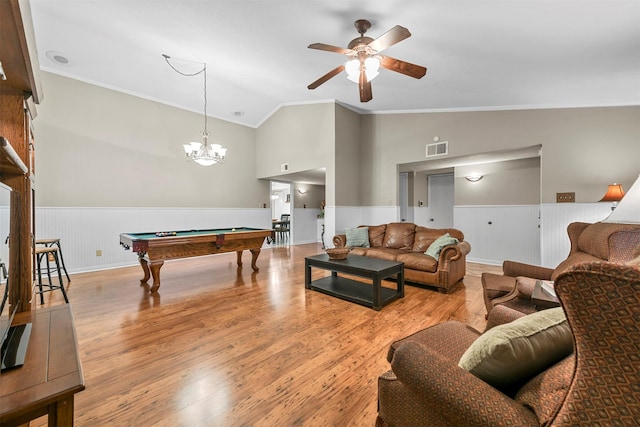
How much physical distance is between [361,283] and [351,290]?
1.27ft

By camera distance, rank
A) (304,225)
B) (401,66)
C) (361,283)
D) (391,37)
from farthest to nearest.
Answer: (304,225)
(361,283)
(401,66)
(391,37)

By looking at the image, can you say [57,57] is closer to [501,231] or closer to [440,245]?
[440,245]

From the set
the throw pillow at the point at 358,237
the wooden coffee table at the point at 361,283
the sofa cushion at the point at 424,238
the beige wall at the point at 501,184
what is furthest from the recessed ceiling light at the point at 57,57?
the beige wall at the point at 501,184

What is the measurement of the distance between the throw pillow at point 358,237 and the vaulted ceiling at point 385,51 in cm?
255

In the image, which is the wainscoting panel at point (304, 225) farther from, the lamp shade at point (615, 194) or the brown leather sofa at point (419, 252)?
the lamp shade at point (615, 194)

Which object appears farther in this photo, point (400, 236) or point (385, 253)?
point (400, 236)

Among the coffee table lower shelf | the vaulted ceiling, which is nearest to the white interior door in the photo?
the vaulted ceiling

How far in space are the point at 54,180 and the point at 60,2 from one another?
2.85 m

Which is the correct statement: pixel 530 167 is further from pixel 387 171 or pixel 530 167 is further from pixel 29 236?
pixel 29 236

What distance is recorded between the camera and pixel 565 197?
156 inches

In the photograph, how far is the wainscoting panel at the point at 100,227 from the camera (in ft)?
15.1

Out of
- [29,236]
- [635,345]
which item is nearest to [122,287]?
[29,236]

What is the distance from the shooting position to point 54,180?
A: 4.56 meters

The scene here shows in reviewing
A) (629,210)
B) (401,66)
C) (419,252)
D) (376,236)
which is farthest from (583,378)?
(376,236)
